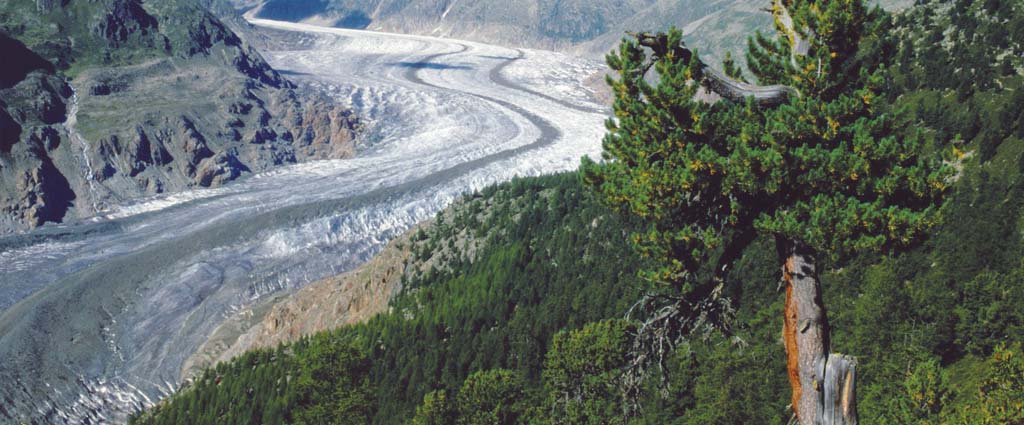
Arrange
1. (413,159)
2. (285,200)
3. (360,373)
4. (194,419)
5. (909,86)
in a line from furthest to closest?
1. (413,159)
2. (285,200)
3. (909,86)
4. (194,419)
5. (360,373)

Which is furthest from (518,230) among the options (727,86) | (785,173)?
(785,173)

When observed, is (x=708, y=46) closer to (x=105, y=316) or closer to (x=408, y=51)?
(x=408, y=51)

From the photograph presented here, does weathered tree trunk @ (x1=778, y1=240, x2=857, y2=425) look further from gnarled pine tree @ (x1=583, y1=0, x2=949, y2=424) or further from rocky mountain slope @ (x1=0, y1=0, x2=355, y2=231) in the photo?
rocky mountain slope @ (x1=0, y1=0, x2=355, y2=231)

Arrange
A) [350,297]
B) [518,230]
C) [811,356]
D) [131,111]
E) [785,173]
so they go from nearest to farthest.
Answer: [811,356], [785,173], [350,297], [518,230], [131,111]

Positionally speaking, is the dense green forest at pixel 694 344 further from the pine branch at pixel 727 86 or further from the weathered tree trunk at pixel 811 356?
the pine branch at pixel 727 86

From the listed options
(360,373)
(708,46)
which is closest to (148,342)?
(360,373)

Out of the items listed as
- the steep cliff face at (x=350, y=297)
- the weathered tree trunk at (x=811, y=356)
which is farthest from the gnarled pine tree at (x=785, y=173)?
the steep cliff face at (x=350, y=297)

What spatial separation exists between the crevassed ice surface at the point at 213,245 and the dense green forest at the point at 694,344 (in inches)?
374

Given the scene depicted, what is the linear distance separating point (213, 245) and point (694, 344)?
63.0 meters

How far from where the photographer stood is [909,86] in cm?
5525

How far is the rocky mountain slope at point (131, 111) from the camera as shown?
88.2m

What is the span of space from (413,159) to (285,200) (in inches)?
781

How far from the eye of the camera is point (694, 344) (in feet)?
72.5

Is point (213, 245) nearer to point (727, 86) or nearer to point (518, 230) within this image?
point (518, 230)
